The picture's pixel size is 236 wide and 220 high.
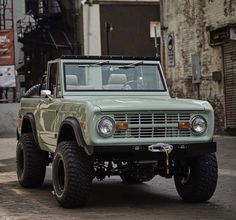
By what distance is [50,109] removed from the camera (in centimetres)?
922

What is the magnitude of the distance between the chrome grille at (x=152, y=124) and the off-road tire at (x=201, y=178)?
546 millimetres

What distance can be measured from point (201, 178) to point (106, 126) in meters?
1.60

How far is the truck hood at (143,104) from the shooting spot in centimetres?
786

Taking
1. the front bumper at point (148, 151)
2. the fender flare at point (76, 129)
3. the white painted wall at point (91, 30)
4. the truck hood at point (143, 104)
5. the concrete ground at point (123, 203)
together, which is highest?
the white painted wall at point (91, 30)

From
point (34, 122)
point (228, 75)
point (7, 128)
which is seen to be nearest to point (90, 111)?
point (34, 122)

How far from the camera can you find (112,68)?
9.55 m

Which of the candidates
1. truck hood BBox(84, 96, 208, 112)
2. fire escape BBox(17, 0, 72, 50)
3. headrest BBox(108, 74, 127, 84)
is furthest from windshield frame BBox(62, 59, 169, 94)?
fire escape BBox(17, 0, 72, 50)

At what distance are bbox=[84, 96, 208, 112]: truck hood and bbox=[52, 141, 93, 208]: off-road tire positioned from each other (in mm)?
693

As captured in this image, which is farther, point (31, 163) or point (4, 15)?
point (4, 15)

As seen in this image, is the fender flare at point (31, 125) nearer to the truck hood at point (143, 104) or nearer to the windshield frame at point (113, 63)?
the windshield frame at point (113, 63)

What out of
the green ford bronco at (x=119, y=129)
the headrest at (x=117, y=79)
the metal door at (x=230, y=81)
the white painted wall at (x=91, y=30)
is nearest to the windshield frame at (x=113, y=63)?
the green ford bronco at (x=119, y=129)

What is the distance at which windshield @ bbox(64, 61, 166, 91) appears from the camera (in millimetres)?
9289

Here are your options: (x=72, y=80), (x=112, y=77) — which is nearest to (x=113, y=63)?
(x=112, y=77)

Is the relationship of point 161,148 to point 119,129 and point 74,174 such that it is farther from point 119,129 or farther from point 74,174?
point 74,174
